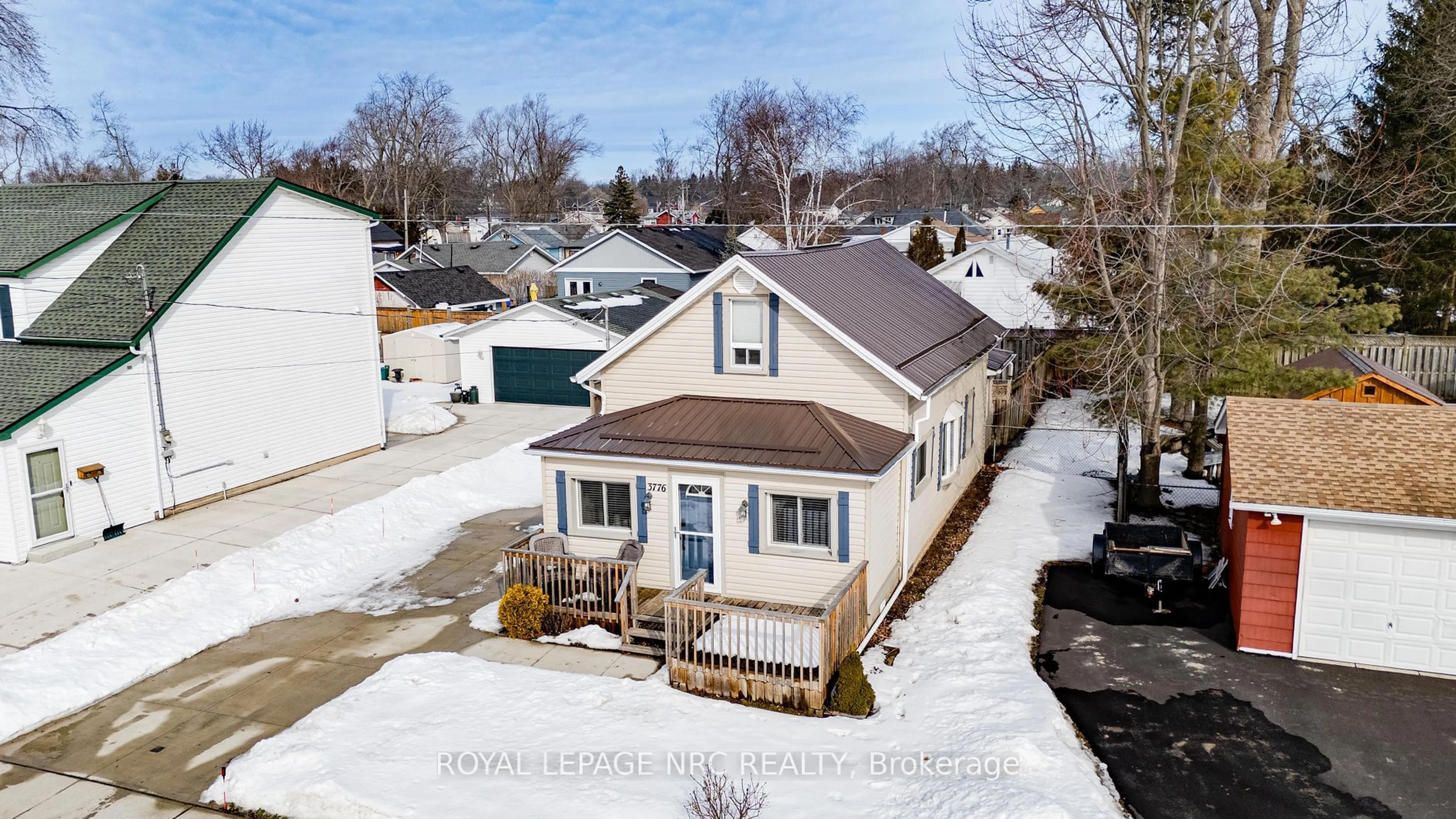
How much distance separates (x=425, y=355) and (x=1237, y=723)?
106ft

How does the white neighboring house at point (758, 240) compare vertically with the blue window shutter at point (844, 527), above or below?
above

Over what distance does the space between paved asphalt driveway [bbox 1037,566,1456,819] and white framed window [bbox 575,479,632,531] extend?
6670 millimetres

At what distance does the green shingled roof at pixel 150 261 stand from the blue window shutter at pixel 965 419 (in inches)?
663

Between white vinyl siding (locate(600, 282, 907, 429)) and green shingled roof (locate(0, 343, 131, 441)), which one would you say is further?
green shingled roof (locate(0, 343, 131, 441))

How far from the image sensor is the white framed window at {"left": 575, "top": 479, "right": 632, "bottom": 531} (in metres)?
15.7

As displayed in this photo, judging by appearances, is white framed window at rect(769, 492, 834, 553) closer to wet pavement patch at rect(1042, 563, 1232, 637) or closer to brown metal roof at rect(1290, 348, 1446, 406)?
wet pavement patch at rect(1042, 563, 1232, 637)

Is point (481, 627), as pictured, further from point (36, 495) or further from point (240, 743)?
point (36, 495)

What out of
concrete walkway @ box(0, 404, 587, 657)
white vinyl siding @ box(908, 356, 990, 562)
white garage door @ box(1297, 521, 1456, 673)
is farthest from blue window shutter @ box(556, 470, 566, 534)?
white garage door @ box(1297, 521, 1456, 673)

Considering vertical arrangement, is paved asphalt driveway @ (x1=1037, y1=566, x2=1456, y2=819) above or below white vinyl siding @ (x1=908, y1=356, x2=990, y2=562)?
below

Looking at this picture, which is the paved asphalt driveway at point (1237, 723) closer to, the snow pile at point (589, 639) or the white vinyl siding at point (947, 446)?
the white vinyl siding at point (947, 446)

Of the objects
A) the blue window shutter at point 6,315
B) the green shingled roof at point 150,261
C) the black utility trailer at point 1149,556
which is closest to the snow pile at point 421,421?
the green shingled roof at point 150,261

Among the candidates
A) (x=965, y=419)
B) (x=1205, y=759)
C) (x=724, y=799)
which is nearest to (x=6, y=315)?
(x=724, y=799)

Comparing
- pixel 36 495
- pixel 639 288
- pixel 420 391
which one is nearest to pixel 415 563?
pixel 36 495

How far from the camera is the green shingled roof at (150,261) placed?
20.3 metres
